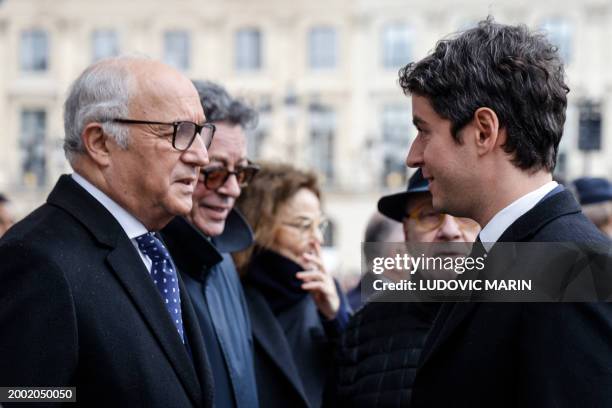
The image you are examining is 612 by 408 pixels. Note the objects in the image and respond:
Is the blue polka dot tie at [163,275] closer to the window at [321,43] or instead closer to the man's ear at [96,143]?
the man's ear at [96,143]

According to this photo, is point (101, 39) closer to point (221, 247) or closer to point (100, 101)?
point (221, 247)

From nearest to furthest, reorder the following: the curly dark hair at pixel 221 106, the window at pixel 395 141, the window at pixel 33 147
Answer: the curly dark hair at pixel 221 106 < the window at pixel 33 147 < the window at pixel 395 141

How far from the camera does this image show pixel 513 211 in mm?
2309

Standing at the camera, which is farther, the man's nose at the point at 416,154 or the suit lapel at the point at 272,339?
the suit lapel at the point at 272,339

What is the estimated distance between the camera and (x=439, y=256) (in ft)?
11.0

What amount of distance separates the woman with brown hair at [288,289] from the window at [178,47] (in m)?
32.1

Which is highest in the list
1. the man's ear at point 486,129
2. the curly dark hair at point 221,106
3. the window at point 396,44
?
the window at point 396,44

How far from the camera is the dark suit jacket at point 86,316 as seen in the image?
7.58 feet

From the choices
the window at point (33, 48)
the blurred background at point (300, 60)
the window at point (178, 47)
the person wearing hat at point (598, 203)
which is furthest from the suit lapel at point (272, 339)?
the window at point (33, 48)

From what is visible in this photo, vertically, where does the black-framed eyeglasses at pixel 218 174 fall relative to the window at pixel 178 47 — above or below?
below

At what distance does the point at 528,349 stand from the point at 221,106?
1979mm

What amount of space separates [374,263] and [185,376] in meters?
1.18

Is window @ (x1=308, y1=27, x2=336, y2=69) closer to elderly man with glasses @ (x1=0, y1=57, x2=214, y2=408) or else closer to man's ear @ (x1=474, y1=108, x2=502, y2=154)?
elderly man with glasses @ (x1=0, y1=57, x2=214, y2=408)

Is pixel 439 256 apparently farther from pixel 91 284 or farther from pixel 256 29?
pixel 256 29
